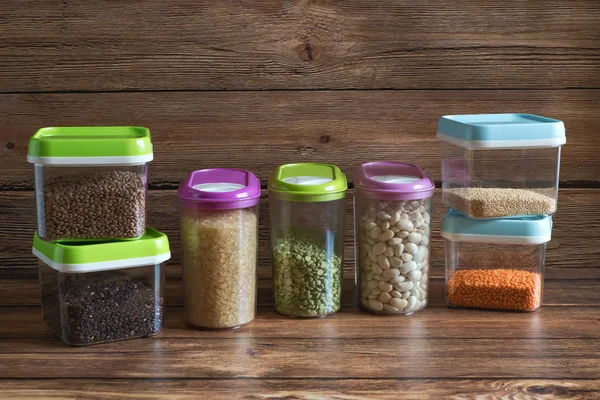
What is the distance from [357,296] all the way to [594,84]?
640mm

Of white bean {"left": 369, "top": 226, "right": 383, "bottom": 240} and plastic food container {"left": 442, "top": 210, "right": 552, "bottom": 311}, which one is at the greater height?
white bean {"left": 369, "top": 226, "right": 383, "bottom": 240}

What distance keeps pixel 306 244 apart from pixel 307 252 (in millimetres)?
15

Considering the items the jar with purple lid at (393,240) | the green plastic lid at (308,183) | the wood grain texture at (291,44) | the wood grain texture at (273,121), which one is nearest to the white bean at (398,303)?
the jar with purple lid at (393,240)

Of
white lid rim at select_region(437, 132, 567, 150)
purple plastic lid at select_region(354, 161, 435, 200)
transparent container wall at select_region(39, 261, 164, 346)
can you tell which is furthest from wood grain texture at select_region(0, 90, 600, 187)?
transparent container wall at select_region(39, 261, 164, 346)

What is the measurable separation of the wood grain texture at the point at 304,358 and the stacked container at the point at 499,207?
0.50ft

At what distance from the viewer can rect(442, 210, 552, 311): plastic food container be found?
1386mm

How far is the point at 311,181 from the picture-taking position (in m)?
1.40

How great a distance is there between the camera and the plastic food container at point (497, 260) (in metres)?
1.39

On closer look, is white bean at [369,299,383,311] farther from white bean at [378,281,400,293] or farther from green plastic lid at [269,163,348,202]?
green plastic lid at [269,163,348,202]

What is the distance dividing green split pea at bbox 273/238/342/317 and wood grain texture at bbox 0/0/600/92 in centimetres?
36

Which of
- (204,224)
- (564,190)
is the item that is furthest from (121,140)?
(564,190)

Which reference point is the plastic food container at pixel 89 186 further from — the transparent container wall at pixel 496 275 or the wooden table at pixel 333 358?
the transparent container wall at pixel 496 275

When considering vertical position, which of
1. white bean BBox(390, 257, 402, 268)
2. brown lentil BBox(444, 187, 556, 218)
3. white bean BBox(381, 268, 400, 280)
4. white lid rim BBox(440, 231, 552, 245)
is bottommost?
white bean BBox(381, 268, 400, 280)

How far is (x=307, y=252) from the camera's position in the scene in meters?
1.38
